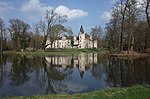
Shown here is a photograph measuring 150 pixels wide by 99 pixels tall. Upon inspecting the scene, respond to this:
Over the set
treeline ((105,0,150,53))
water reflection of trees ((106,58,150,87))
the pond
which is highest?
treeline ((105,0,150,53))

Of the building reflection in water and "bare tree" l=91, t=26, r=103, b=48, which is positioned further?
"bare tree" l=91, t=26, r=103, b=48

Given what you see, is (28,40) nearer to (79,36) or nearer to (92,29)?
(92,29)

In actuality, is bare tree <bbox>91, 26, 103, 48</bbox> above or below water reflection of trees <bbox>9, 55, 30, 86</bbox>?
above

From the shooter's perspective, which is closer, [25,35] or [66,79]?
[66,79]

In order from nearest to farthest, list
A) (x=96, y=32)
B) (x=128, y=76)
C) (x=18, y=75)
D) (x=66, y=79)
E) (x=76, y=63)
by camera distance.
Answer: (x=128, y=76)
(x=66, y=79)
(x=18, y=75)
(x=76, y=63)
(x=96, y=32)

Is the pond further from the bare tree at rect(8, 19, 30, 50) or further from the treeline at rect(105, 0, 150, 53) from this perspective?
the bare tree at rect(8, 19, 30, 50)

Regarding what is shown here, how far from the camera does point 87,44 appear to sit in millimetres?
127938

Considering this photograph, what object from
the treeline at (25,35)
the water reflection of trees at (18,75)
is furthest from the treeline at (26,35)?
the water reflection of trees at (18,75)

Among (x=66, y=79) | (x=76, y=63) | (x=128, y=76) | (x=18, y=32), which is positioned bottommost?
(x=66, y=79)

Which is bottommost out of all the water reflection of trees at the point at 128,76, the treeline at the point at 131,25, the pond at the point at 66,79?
the pond at the point at 66,79

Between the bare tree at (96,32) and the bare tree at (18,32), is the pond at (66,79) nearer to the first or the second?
the bare tree at (18,32)

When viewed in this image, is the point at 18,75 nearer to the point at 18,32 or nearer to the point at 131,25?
the point at 131,25

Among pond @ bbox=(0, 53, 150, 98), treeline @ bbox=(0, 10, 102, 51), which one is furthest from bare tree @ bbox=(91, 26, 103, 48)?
pond @ bbox=(0, 53, 150, 98)

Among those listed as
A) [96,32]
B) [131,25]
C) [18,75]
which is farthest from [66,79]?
[96,32]
